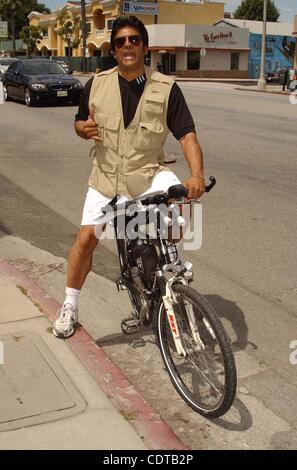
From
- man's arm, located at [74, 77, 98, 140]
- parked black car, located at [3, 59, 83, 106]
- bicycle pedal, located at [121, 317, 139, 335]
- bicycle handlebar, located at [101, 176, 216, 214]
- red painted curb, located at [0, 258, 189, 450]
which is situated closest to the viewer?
red painted curb, located at [0, 258, 189, 450]

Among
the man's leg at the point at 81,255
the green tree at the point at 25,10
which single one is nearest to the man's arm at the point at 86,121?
the man's leg at the point at 81,255

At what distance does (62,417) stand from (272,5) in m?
110

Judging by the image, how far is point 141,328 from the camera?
421cm

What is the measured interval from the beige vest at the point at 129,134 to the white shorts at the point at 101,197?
0.03 meters

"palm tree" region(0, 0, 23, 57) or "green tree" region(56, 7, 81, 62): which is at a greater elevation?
"palm tree" region(0, 0, 23, 57)

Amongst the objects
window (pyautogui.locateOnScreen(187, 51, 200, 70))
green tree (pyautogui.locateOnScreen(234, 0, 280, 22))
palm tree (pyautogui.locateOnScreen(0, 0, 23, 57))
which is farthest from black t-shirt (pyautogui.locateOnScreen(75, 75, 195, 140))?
green tree (pyautogui.locateOnScreen(234, 0, 280, 22))

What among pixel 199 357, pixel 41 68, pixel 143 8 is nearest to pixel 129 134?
pixel 199 357

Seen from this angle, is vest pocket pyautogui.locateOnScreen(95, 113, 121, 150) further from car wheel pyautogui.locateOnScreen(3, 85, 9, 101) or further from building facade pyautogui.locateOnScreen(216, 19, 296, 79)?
building facade pyautogui.locateOnScreen(216, 19, 296, 79)

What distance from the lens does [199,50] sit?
57938 mm

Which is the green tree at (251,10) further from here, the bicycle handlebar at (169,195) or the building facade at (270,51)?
the bicycle handlebar at (169,195)

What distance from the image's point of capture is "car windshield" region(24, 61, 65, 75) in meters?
19.7

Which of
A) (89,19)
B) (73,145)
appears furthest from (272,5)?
(73,145)

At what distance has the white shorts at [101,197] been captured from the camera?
3562 millimetres

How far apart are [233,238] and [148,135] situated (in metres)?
2.89
